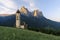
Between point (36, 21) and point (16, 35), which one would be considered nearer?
point (16, 35)

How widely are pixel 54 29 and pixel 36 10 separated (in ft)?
14.0

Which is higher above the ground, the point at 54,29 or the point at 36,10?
the point at 36,10

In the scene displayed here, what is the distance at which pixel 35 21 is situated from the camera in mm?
25219

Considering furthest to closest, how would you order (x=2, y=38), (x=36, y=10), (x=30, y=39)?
(x=36, y=10) < (x=30, y=39) < (x=2, y=38)

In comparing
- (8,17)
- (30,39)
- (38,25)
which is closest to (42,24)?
(38,25)

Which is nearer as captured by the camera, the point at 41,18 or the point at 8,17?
the point at 8,17

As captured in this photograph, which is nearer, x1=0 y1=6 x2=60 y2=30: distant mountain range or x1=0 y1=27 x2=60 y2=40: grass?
x1=0 y1=27 x2=60 y2=40: grass

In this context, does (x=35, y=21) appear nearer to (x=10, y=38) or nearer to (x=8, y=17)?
(x=8, y=17)

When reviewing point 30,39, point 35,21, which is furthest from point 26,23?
point 30,39

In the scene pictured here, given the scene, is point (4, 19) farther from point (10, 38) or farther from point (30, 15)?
point (10, 38)

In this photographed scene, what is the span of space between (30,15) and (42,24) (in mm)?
2148

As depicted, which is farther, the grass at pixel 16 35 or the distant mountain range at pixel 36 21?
the distant mountain range at pixel 36 21

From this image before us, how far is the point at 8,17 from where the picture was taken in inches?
869

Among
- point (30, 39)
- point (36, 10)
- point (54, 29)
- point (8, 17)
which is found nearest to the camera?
point (30, 39)
